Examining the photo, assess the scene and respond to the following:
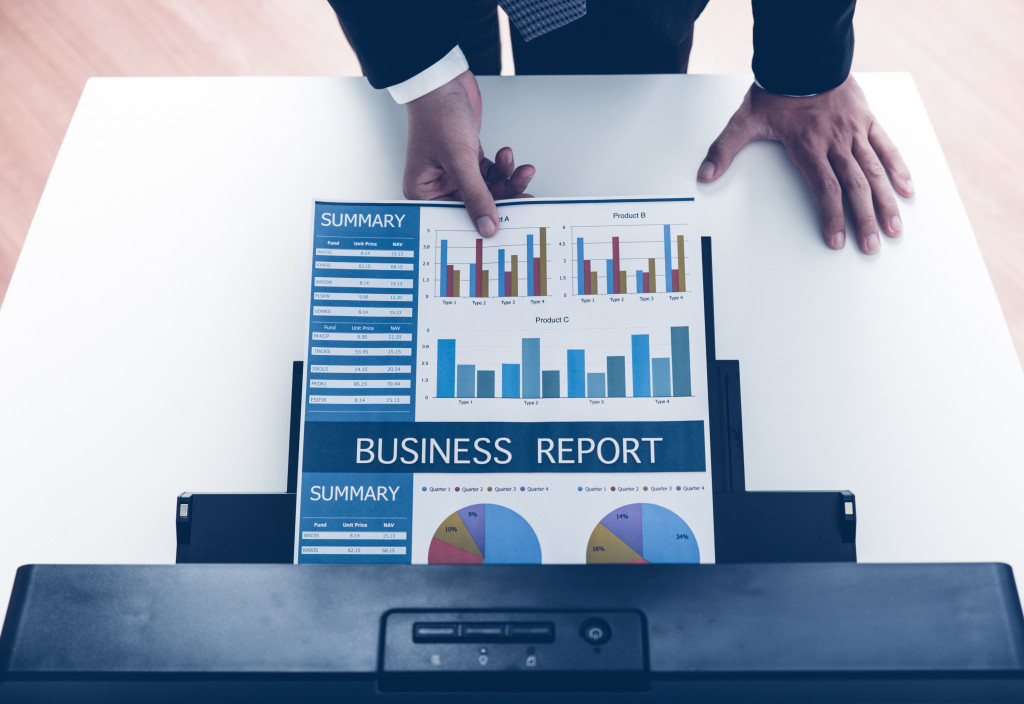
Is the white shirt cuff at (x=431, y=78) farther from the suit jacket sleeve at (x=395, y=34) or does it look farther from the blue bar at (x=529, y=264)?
the blue bar at (x=529, y=264)

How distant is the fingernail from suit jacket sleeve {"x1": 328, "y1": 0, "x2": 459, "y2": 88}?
9.5 inches

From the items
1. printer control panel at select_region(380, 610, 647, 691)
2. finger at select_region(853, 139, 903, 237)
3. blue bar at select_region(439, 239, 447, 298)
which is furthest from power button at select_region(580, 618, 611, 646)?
finger at select_region(853, 139, 903, 237)

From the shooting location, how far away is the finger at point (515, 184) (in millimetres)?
752

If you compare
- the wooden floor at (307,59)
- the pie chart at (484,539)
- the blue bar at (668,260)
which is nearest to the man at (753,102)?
the blue bar at (668,260)

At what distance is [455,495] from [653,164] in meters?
0.44

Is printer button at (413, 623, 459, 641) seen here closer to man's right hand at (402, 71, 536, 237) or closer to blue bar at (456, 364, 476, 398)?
blue bar at (456, 364, 476, 398)

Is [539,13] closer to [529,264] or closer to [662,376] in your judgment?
[529,264]

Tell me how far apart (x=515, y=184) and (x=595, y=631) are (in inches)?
17.9

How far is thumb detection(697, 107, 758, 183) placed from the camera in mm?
774

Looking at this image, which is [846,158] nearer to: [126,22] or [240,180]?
[240,180]

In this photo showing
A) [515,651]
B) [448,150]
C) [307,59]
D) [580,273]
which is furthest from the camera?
[307,59]

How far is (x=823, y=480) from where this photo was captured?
2.17 ft

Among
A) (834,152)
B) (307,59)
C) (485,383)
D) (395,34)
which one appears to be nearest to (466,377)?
(485,383)

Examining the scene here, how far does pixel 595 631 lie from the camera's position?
0.48m
